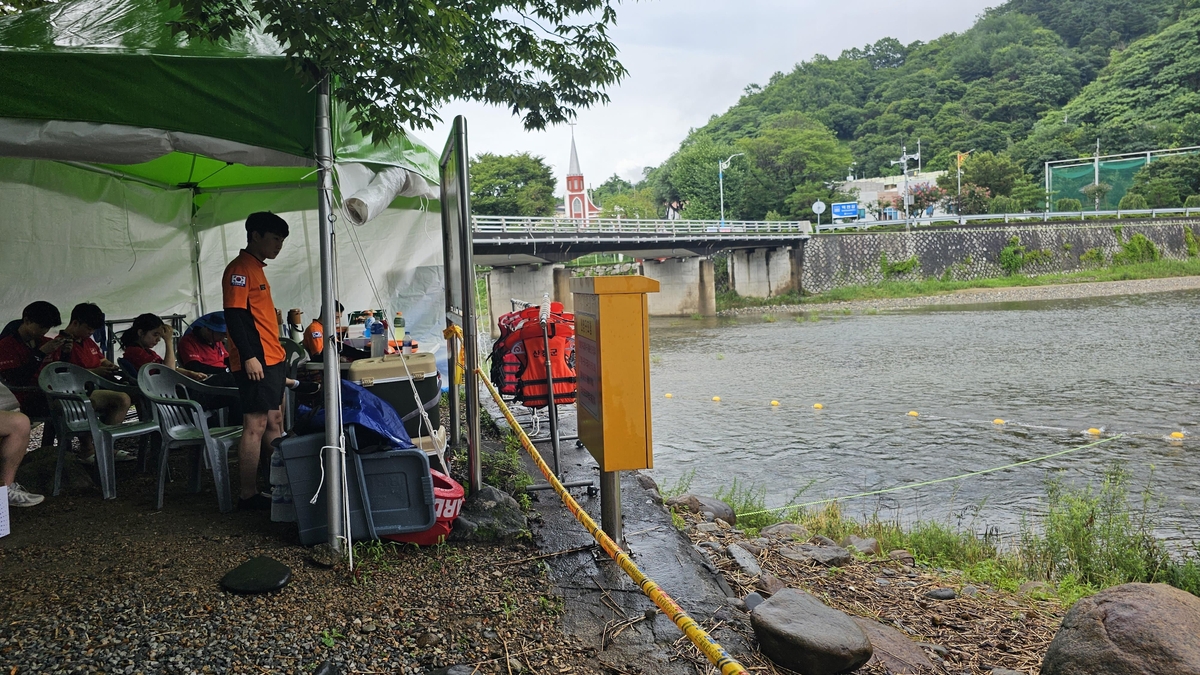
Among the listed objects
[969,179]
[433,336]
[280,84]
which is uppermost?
[969,179]

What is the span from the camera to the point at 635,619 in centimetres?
315

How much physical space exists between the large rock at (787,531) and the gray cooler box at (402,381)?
2.52 metres

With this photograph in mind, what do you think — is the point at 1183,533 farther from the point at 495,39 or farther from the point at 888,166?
the point at 888,166

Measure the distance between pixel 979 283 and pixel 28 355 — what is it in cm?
4558

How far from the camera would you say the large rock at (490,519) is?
393 centimetres

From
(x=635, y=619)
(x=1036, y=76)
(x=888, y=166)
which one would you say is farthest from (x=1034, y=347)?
(x=1036, y=76)

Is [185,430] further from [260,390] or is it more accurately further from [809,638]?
[809,638]

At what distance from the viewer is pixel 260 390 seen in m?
4.01

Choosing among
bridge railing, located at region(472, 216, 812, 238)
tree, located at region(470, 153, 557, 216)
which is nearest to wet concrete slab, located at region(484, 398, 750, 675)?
bridge railing, located at region(472, 216, 812, 238)

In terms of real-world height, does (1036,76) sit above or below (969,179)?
above

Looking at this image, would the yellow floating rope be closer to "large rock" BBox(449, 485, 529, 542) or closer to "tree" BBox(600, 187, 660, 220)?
"large rock" BBox(449, 485, 529, 542)

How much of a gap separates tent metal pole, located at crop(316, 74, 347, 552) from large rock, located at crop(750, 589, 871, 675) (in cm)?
186

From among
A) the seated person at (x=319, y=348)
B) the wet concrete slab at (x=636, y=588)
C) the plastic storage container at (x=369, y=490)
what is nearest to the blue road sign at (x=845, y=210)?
the seated person at (x=319, y=348)

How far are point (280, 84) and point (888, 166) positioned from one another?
98165 millimetres
